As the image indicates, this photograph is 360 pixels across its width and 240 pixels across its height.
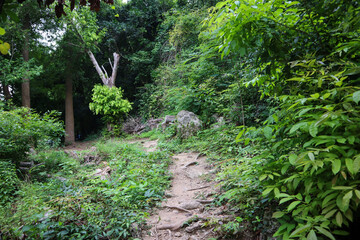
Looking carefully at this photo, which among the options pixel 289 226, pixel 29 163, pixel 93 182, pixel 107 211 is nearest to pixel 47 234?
pixel 107 211

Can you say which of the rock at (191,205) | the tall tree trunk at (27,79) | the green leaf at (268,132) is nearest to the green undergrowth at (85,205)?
the rock at (191,205)

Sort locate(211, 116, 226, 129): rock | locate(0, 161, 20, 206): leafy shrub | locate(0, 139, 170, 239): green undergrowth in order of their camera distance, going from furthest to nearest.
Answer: locate(211, 116, 226, 129): rock, locate(0, 161, 20, 206): leafy shrub, locate(0, 139, 170, 239): green undergrowth

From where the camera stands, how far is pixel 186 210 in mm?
3070

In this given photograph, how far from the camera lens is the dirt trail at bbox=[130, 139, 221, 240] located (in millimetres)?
2545

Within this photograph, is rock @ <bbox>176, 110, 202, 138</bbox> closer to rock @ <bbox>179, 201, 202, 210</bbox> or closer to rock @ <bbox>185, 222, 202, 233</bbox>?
rock @ <bbox>179, 201, 202, 210</bbox>

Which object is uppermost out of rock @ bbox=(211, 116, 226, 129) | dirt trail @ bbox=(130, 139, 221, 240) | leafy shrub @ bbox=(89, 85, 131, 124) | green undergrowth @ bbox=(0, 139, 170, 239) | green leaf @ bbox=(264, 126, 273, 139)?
leafy shrub @ bbox=(89, 85, 131, 124)

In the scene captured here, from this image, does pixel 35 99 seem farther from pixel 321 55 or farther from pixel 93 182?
pixel 321 55

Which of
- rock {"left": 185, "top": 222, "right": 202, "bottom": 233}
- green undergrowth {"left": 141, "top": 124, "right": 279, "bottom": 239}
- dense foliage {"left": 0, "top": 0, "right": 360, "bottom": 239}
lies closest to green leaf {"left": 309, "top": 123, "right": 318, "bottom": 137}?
dense foliage {"left": 0, "top": 0, "right": 360, "bottom": 239}

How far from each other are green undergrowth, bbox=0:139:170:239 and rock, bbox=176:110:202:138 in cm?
208

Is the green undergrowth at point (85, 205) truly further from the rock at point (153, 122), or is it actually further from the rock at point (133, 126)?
the rock at point (133, 126)

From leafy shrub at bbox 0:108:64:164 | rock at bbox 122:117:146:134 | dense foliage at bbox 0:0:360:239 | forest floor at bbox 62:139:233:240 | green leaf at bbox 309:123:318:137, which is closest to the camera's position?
green leaf at bbox 309:123:318:137

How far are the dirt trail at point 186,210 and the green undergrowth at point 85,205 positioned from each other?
0.64 feet

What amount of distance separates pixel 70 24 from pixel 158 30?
580 cm

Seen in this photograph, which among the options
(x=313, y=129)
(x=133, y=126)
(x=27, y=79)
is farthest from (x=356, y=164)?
(x=27, y=79)
